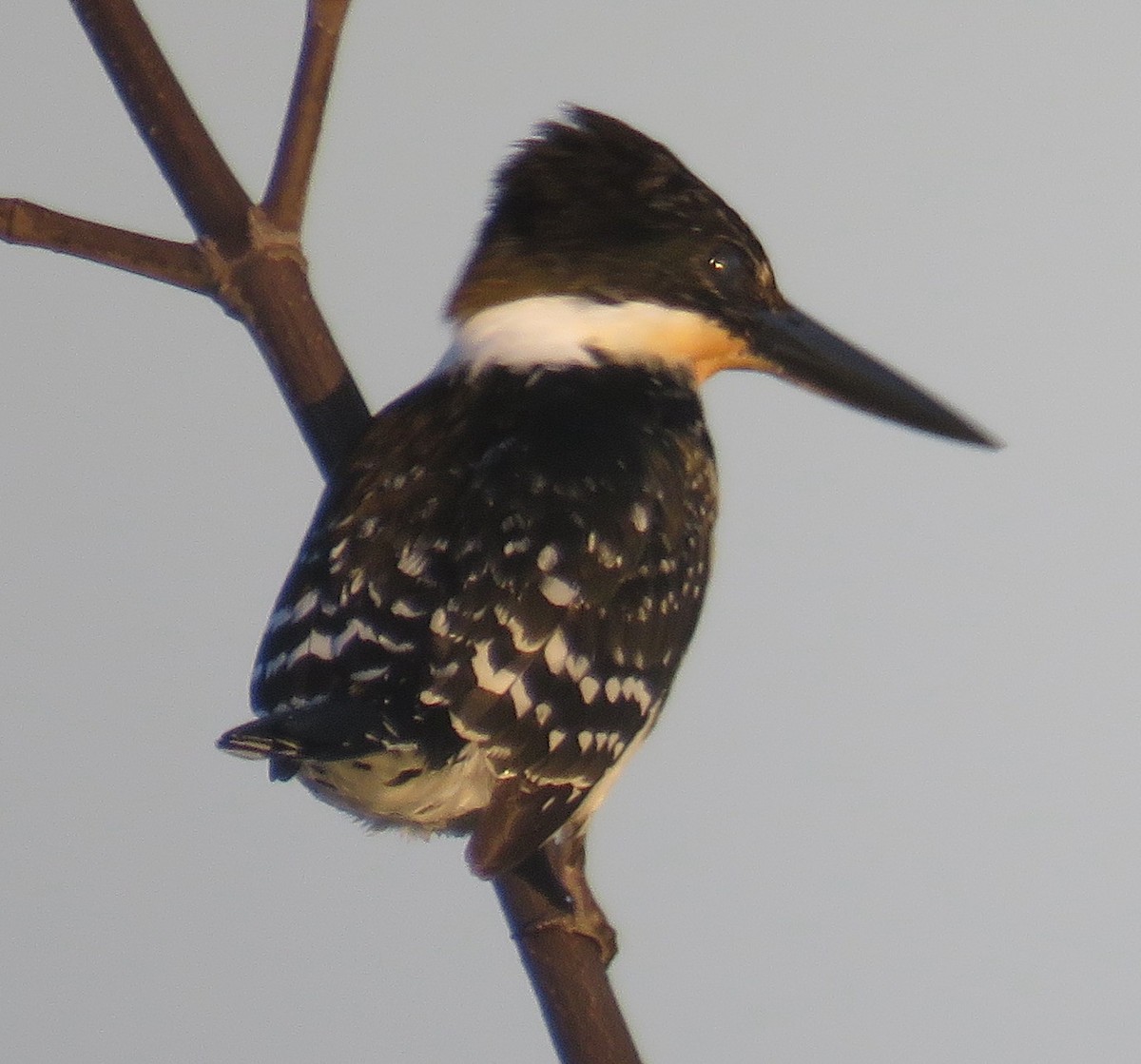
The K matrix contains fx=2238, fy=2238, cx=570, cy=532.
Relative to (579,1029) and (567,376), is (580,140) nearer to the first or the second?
(567,376)

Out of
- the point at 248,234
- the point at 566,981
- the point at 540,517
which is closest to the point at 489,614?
the point at 540,517

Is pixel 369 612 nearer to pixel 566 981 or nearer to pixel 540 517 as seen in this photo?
A: pixel 540 517

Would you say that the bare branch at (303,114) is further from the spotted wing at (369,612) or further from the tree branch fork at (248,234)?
the spotted wing at (369,612)

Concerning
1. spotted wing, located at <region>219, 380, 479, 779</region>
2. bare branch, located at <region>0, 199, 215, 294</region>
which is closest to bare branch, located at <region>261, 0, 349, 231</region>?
bare branch, located at <region>0, 199, 215, 294</region>

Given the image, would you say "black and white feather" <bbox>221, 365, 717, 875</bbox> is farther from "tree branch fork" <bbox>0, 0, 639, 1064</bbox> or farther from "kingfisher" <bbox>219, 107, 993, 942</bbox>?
"tree branch fork" <bbox>0, 0, 639, 1064</bbox>

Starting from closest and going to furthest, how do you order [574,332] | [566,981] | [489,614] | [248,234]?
1. [566,981]
2. [489,614]
3. [248,234]
4. [574,332]

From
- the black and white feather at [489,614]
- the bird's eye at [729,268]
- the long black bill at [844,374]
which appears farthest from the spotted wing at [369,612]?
the long black bill at [844,374]
